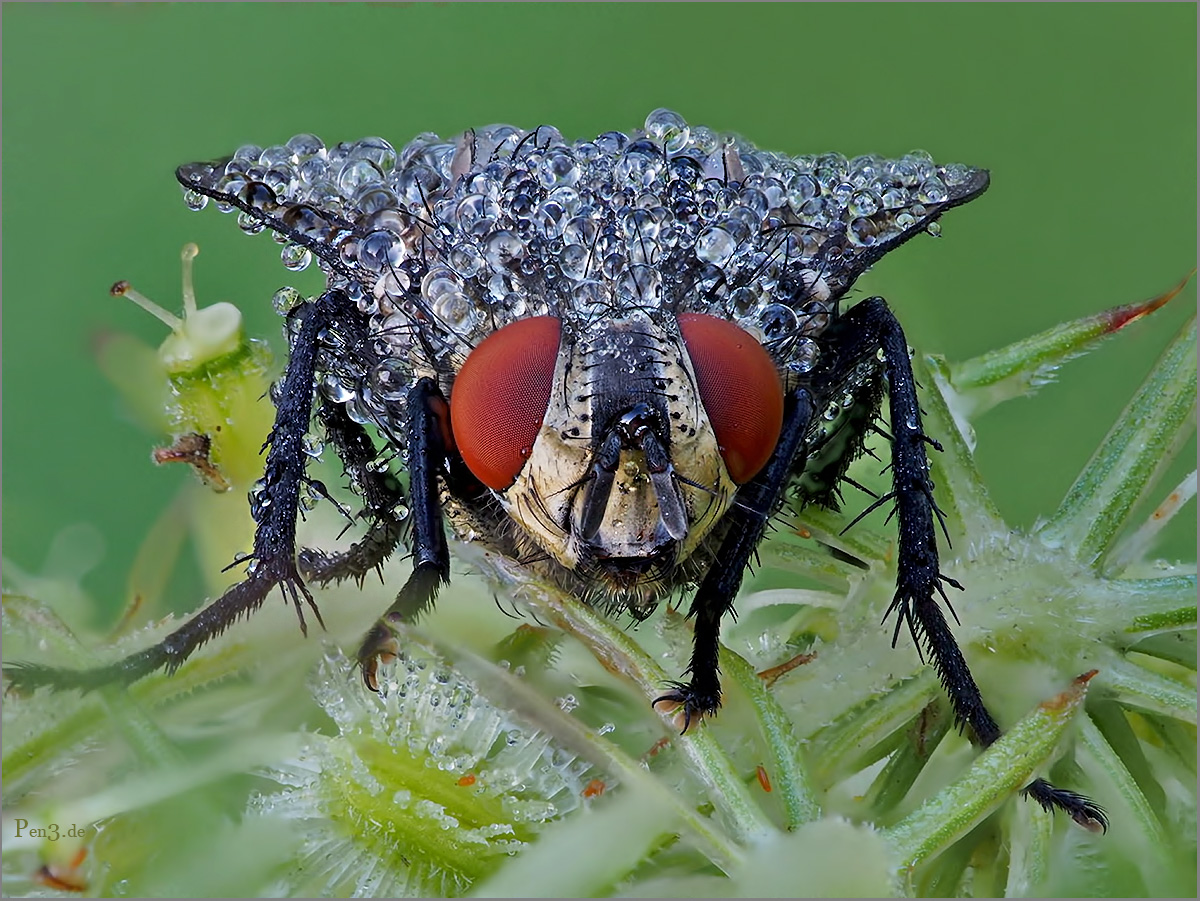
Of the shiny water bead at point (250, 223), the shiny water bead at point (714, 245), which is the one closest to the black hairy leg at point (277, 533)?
the shiny water bead at point (250, 223)

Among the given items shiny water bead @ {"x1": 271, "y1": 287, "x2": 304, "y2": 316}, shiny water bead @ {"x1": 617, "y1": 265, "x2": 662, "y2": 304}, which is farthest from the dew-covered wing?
shiny water bead @ {"x1": 271, "y1": 287, "x2": 304, "y2": 316}

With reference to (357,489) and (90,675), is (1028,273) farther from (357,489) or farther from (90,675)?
(90,675)

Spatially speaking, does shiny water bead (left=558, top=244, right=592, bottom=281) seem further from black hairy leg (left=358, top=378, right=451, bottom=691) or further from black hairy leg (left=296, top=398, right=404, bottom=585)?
black hairy leg (left=296, top=398, right=404, bottom=585)

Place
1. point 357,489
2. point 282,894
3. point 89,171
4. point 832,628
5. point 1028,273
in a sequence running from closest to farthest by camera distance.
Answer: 1. point 282,894
2. point 832,628
3. point 357,489
4. point 89,171
5. point 1028,273

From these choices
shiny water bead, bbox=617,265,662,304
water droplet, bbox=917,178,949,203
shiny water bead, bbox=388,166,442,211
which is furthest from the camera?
water droplet, bbox=917,178,949,203

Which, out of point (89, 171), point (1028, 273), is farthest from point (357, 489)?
point (1028, 273)

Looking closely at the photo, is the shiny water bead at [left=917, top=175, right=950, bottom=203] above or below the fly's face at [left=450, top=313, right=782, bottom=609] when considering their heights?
above

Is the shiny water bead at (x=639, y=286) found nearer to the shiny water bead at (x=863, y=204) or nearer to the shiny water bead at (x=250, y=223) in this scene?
the shiny water bead at (x=863, y=204)
